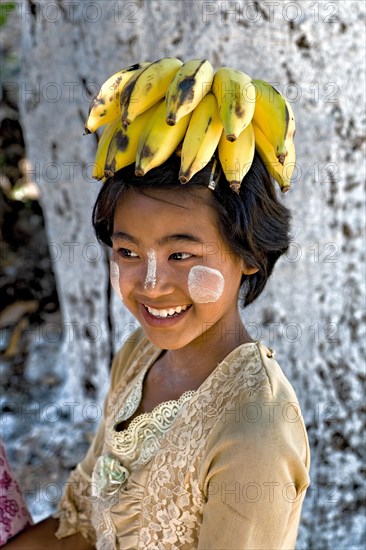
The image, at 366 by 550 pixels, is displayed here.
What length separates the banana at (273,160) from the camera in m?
1.49

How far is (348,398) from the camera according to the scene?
2627mm

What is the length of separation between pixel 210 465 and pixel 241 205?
1.63ft

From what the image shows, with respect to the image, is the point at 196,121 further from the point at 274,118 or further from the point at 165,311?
the point at 165,311

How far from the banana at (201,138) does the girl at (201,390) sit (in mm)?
54

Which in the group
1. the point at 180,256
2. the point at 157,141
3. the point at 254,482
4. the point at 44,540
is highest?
the point at 157,141

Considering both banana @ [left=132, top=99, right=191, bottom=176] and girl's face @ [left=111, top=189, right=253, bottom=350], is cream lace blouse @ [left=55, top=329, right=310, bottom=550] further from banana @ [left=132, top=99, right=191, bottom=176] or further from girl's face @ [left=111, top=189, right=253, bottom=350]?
banana @ [left=132, top=99, right=191, bottom=176]

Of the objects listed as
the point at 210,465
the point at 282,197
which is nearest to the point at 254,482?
the point at 210,465

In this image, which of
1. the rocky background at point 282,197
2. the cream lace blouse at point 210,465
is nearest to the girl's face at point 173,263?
the cream lace blouse at point 210,465

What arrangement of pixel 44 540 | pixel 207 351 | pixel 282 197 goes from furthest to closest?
pixel 282 197
pixel 44 540
pixel 207 351

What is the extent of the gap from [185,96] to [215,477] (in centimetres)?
69

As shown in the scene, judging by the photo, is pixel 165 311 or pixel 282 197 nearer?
pixel 165 311

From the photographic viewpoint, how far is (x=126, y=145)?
1445 mm

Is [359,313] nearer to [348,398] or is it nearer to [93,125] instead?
[348,398]

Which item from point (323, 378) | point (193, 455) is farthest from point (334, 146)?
point (193, 455)
